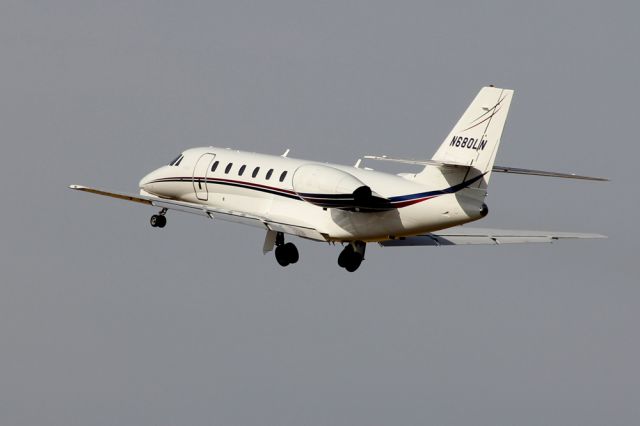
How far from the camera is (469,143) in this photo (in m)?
→ 49.9

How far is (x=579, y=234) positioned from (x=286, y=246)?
885 centimetres

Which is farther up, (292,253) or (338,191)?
(338,191)

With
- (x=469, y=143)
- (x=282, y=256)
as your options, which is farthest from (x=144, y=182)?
(x=469, y=143)

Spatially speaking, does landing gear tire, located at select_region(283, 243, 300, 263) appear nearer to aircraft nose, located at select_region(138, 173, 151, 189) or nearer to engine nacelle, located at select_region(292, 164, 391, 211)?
engine nacelle, located at select_region(292, 164, 391, 211)

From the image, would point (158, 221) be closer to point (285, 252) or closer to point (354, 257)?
point (285, 252)

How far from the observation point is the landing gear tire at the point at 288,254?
2181 inches

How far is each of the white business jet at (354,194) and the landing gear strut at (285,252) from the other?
30mm

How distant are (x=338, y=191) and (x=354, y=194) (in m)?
0.59

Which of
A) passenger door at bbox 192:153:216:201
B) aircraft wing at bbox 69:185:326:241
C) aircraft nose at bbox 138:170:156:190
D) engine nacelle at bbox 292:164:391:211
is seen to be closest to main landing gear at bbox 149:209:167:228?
passenger door at bbox 192:153:216:201

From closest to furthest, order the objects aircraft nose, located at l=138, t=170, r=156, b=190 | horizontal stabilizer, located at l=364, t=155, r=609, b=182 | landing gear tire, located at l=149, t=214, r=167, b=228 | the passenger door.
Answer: horizontal stabilizer, located at l=364, t=155, r=609, b=182
the passenger door
landing gear tire, located at l=149, t=214, r=167, b=228
aircraft nose, located at l=138, t=170, r=156, b=190

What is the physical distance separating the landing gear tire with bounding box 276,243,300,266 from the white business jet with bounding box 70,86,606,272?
1.2 inches

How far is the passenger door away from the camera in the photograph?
58.2m

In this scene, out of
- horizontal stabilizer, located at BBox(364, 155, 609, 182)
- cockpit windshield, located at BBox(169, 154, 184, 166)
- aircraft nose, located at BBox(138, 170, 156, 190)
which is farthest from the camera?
aircraft nose, located at BBox(138, 170, 156, 190)

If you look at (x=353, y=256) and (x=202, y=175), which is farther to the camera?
(x=202, y=175)
